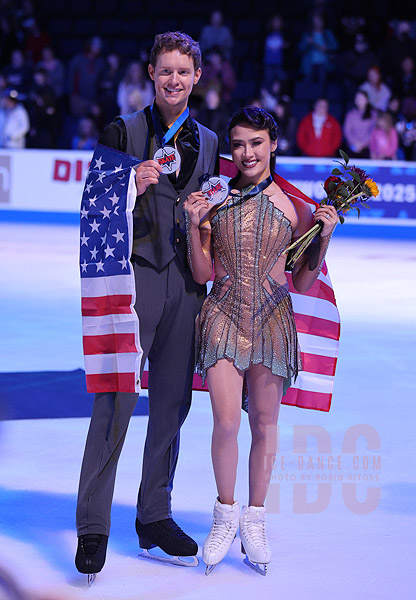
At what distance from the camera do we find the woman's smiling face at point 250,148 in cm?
320

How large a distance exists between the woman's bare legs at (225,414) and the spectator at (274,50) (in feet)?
40.9

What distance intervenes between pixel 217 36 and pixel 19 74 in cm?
353

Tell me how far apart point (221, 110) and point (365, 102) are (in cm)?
215

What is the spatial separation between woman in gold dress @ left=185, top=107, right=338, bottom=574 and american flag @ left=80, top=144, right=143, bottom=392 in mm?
252

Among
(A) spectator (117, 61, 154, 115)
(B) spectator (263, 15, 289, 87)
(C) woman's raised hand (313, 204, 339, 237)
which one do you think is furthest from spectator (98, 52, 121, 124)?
(C) woman's raised hand (313, 204, 339, 237)

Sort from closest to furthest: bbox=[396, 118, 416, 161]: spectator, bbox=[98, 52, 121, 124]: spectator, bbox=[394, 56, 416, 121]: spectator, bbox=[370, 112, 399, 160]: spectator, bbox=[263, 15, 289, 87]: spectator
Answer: bbox=[370, 112, 399, 160]: spectator < bbox=[396, 118, 416, 161]: spectator < bbox=[394, 56, 416, 121]: spectator < bbox=[98, 52, 121, 124]: spectator < bbox=[263, 15, 289, 87]: spectator

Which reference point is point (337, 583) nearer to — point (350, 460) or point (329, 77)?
point (350, 460)

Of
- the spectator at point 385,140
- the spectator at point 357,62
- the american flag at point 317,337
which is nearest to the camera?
the american flag at point 317,337

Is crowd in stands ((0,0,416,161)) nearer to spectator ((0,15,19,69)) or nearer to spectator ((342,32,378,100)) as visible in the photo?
spectator ((342,32,378,100))

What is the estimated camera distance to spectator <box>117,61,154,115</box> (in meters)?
13.9

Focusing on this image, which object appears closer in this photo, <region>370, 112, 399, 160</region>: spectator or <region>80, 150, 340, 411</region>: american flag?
<region>80, 150, 340, 411</region>: american flag

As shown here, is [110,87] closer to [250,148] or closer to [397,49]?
[397,49]

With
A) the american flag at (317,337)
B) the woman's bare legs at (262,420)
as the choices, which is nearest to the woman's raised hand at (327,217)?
the american flag at (317,337)

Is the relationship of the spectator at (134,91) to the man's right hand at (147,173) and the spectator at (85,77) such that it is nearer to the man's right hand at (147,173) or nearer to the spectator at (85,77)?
the spectator at (85,77)
